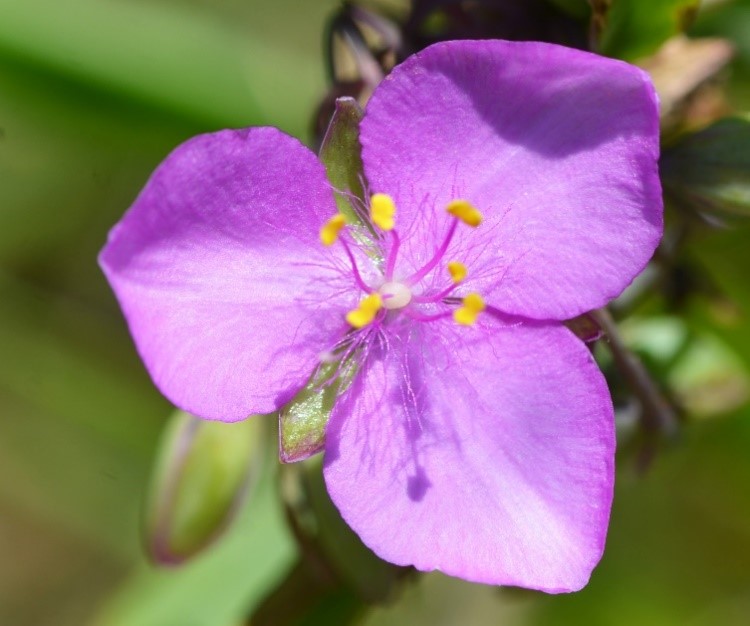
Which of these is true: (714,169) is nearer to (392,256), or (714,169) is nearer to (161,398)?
(392,256)

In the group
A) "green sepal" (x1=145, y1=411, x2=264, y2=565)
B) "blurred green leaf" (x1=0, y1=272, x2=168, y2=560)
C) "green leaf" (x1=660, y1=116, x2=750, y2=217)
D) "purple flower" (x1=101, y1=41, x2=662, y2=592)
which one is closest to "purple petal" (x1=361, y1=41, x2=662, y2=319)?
"purple flower" (x1=101, y1=41, x2=662, y2=592)

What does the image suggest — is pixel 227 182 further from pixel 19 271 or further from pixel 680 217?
pixel 19 271

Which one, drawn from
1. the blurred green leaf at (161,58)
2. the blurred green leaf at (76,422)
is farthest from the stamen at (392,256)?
the blurred green leaf at (76,422)

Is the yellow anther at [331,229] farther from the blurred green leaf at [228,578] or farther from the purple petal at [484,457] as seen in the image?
the blurred green leaf at [228,578]

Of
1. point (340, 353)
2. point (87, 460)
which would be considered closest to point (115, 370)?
point (87, 460)

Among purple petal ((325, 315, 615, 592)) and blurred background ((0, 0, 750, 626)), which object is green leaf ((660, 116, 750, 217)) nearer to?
blurred background ((0, 0, 750, 626))

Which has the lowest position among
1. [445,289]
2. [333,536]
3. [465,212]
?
[333,536]

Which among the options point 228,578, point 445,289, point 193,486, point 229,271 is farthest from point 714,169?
point 228,578

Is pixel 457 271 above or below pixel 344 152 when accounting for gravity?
below
